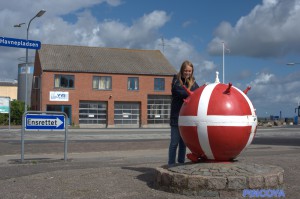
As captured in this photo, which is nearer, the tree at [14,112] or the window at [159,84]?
the tree at [14,112]

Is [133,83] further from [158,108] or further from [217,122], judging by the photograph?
[217,122]

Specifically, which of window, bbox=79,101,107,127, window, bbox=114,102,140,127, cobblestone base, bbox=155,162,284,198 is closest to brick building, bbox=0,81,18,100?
window, bbox=79,101,107,127

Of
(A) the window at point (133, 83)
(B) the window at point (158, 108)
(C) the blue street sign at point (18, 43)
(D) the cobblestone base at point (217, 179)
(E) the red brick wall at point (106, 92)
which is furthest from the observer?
(B) the window at point (158, 108)

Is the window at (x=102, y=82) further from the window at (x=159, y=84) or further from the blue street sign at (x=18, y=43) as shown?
the blue street sign at (x=18, y=43)

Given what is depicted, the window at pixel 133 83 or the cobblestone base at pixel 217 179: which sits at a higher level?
the window at pixel 133 83

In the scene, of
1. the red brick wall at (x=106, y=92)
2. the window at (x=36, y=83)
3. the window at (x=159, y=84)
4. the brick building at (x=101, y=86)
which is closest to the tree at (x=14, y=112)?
the brick building at (x=101, y=86)

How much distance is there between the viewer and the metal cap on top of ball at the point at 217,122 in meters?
6.77

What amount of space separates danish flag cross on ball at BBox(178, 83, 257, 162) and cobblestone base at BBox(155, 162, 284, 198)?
0.29 meters

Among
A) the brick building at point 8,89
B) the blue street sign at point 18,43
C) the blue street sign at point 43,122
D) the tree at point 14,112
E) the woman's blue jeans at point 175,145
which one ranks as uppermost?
the brick building at point 8,89

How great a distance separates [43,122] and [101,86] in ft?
128

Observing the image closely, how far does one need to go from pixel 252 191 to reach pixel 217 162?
1088 millimetres

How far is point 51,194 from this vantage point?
6.71 meters

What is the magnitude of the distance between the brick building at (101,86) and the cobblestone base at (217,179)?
42621mm

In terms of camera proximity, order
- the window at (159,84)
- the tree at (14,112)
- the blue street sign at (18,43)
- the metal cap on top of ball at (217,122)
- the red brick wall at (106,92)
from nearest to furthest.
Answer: the metal cap on top of ball at (217,122) < the blue street sign at (18,43) < the red brick wall at (106,92) < the tree at (14,112) < the window at (159,84)
